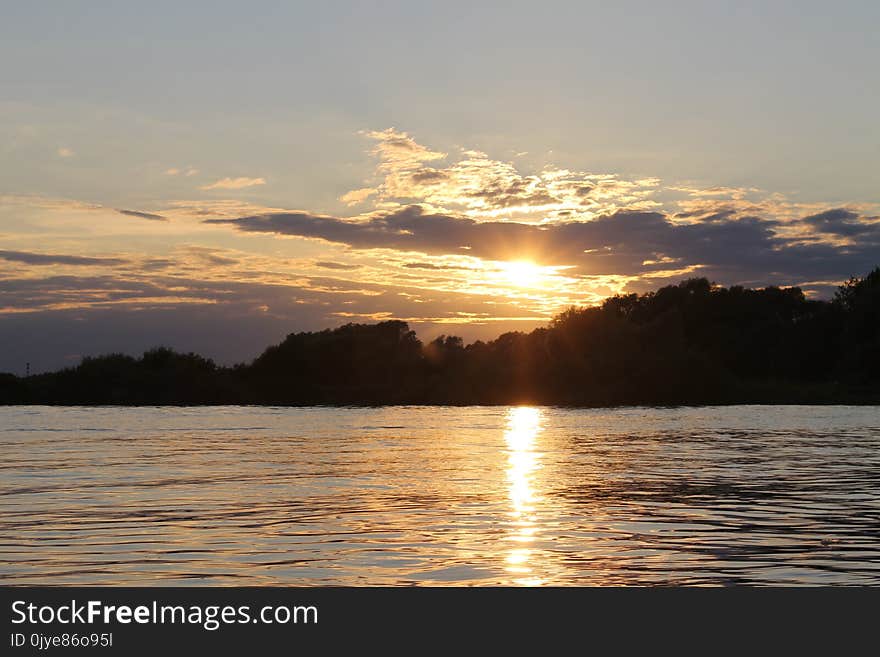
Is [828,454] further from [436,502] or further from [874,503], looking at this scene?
[436,502]

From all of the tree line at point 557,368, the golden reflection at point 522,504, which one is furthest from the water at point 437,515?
the tree line at point 557,368

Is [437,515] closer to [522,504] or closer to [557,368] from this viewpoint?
[522,504]

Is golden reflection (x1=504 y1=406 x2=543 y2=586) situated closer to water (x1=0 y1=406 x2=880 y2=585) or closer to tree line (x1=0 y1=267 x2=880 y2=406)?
water (x1=0 y1=406 x2=880 y2=585)

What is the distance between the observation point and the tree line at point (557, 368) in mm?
141750

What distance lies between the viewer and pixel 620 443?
5462cm

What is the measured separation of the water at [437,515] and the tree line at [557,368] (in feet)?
317

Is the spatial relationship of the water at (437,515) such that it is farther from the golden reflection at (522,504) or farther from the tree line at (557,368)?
the tree line at (557,368)

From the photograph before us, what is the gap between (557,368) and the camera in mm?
151250

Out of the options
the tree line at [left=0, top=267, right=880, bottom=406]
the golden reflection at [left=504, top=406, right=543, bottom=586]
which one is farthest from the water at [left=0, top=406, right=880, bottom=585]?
the tree line at [left=0, top=267, right=880, bottom=406]

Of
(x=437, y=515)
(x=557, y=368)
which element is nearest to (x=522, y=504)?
(x=437, y=515)

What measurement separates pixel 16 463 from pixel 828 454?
32.3 m

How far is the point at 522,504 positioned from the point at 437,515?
3203mm

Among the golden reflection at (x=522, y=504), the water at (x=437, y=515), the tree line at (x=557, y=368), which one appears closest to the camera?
the water at (x=437, y=515)
